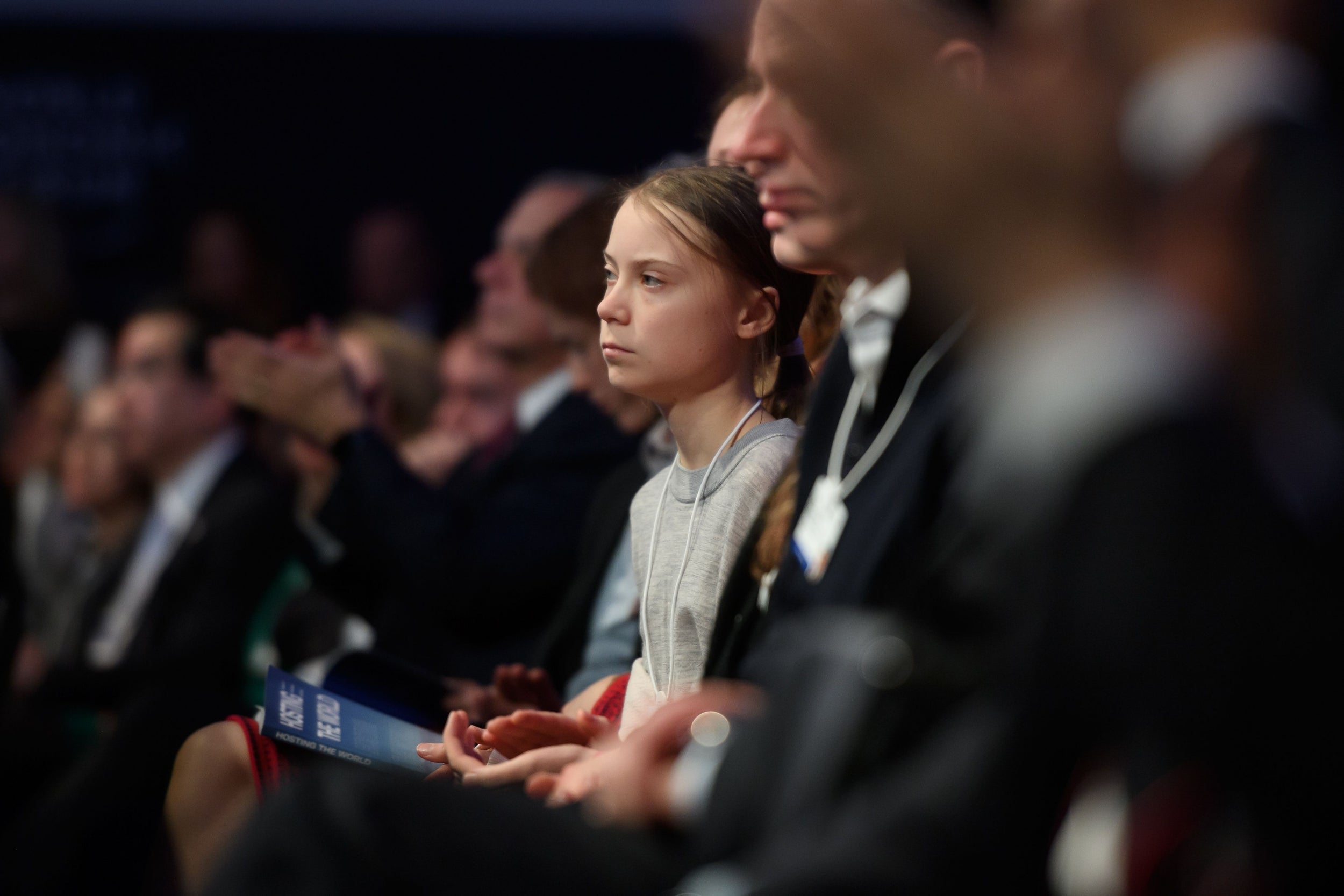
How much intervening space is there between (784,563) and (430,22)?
4.73m

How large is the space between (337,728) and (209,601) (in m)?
1.76

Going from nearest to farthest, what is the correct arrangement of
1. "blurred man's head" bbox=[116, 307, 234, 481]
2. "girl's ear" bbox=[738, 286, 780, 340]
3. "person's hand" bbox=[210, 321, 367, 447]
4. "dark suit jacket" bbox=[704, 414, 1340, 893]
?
1. "dark suit jacket" bbox=[704, 414, 1340, 893]
2. "girl's ear" bbox=[738, 286, 780, 340]
3. "person's hand" bbox=[210, 321, 367, 447]
4. "blurred man's head" bbox=[116, 307, 234, 481]

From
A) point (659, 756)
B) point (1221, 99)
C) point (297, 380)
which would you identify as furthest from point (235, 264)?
point (659, 756)

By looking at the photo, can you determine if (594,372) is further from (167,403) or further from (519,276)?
(167,403)

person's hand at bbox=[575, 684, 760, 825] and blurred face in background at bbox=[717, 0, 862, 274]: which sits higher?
blurred face in background at bbox=[717, 0, 862, 274]

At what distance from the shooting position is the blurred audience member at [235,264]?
5.21m

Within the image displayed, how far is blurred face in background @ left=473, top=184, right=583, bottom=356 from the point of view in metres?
3.43

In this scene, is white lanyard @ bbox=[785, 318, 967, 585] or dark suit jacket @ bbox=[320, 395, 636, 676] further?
dark suit jacket @ bbox=[320, 395, 636, 676]

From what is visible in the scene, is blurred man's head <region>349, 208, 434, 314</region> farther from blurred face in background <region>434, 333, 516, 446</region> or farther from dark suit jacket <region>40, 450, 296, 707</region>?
dark suit jacket <region>40, 450, 296, 707</region>

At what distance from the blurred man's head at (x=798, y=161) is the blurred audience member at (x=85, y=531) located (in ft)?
9.01

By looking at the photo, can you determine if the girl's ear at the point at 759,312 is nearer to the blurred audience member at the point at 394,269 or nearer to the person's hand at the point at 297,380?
the person's hand at the point at 297,380

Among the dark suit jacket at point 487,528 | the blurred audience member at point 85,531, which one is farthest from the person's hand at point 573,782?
the blurred audience member at point 85,531

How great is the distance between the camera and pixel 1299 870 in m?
Answer: 0.98

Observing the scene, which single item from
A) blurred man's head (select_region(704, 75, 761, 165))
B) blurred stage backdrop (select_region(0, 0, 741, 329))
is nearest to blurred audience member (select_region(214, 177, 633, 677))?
blurred man's head (select_region(704, 75, 761, 165))
